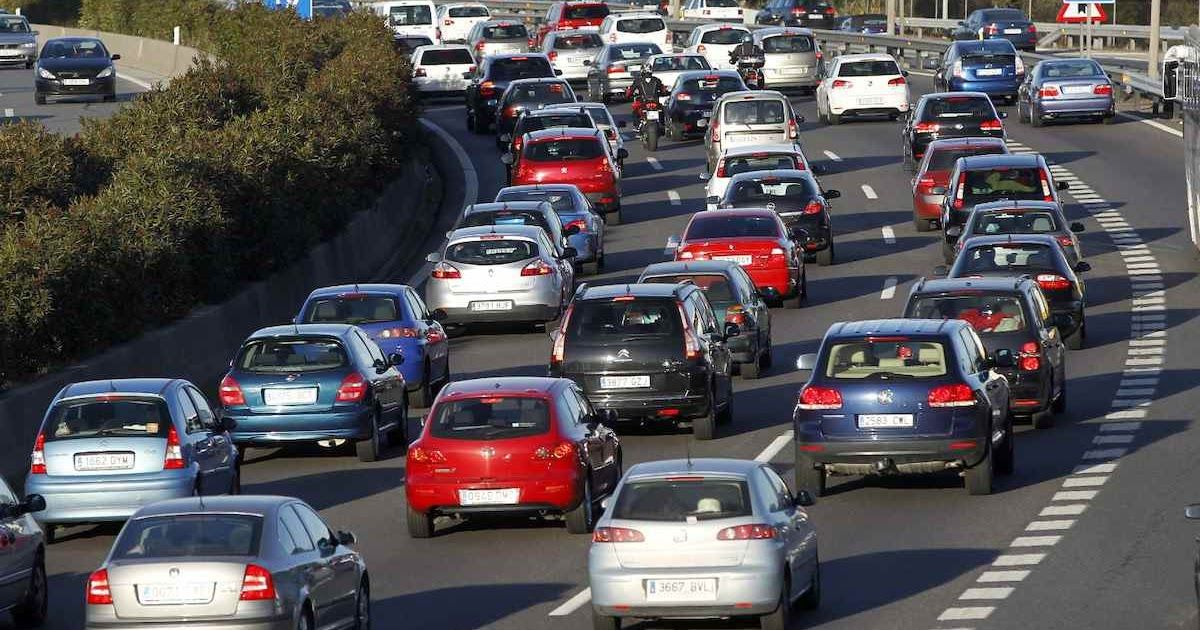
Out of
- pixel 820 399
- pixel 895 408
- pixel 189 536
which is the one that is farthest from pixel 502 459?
pixel 189 536

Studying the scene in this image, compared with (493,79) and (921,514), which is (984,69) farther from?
(921,514)

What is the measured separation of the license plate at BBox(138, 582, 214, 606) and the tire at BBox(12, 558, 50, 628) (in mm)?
2690

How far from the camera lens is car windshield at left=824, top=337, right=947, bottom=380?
69.1 ft

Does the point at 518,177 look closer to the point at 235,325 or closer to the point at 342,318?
the point at 235,325

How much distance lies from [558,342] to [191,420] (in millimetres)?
5243

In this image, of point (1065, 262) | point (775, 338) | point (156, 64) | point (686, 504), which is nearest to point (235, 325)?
point (775, 338)

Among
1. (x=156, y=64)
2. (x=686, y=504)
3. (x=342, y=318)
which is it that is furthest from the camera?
(x=156, y=64)

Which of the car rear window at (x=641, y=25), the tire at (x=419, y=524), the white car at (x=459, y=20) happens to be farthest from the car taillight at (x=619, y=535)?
the white car at (x=459, y=20)

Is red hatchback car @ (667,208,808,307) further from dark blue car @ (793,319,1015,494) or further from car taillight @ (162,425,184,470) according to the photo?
car taillight @ (162,425,184,470)

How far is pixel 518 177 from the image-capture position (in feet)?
146

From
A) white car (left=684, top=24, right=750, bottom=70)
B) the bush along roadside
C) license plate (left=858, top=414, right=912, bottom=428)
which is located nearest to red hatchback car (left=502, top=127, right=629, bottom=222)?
the bush along roadside

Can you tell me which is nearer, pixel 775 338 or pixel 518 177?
pixel 775 338

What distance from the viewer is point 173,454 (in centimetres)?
2025

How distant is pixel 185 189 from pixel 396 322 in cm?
574
